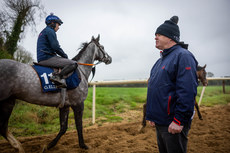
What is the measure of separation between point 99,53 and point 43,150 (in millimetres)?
2994

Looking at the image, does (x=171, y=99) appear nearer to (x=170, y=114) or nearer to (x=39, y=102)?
(x=170, y=114)

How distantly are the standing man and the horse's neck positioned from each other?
2393 mm

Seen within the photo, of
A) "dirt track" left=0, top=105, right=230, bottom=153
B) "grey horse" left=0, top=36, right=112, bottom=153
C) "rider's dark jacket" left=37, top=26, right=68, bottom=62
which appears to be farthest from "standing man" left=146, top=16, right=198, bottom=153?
"rider's dark jacket" left=37, top=26, right=68, bottom=62

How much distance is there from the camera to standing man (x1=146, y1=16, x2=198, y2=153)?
136 cm

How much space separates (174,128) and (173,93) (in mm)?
374

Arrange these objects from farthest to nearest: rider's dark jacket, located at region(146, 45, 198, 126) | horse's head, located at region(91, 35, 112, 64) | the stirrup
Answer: horse's head, located at region(91, 35, 112, 64) → the stirrup → rider's dark jacket, located at region(146, 45, 198, 126)

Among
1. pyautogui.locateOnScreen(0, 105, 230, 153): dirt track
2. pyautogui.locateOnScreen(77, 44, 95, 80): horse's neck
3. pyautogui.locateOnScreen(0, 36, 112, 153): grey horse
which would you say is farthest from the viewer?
pyautogui.locateOnScreen(77, 44, 95, 80): horse's neck

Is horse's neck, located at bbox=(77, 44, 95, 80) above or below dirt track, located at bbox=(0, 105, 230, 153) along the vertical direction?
above

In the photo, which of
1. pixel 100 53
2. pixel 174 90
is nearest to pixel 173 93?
pixel 174 90

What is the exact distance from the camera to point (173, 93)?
4.86 ft

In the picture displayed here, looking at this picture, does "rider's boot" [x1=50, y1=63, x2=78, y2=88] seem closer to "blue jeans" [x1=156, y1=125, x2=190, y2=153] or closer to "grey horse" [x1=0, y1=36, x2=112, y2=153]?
"grey horse" [x1=0, y1=36, x2=112, y2=153]

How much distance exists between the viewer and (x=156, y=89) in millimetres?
1611

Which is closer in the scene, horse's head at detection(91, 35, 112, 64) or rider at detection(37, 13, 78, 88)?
rider at detection(37, 13, 78, 88)

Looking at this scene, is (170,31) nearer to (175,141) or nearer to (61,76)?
(175,141)
